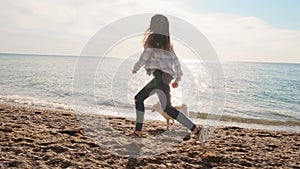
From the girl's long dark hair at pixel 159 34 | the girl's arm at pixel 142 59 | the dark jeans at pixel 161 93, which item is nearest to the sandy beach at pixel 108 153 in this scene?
the dark jeans at pixel 161 93

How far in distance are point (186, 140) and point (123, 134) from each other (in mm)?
1202

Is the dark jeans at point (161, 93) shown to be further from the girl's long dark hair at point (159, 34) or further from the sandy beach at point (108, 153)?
the sandy beach at point (108, 153)

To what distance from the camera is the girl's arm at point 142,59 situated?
4.79 metres

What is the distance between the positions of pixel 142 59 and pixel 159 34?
491 millimetres

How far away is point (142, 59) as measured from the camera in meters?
4.82

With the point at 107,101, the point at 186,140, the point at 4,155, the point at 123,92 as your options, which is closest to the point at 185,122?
the point at 186,140

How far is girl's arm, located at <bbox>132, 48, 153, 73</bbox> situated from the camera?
4788mm

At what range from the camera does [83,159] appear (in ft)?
13.8

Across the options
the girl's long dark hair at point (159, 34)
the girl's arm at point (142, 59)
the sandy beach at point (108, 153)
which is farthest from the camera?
the girl's long dark hair at point (159, 34)

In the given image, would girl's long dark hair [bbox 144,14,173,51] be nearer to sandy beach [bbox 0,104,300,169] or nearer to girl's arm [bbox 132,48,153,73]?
girl's arm [bbox 132,48,153,73]

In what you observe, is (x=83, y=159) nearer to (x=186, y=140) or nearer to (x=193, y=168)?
(x=193, y=168)

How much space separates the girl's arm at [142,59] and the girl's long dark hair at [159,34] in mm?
128

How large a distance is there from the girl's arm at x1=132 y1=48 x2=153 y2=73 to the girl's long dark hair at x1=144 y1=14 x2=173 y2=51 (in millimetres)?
128

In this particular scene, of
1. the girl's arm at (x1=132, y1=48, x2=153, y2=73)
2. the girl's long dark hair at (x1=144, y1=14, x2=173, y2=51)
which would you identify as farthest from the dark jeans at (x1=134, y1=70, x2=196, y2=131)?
the girl's long dark hair at (x1=144, y1=14, x2=173, y2=51)
